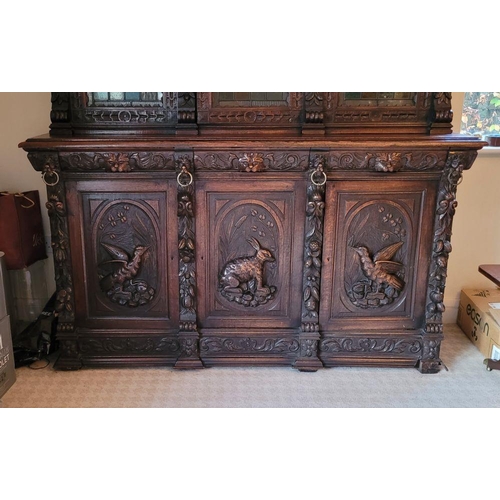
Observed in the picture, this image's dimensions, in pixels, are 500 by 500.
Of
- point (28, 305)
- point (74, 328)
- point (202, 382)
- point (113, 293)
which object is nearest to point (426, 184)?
point (202, 382)

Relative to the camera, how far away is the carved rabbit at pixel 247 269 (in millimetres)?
2408

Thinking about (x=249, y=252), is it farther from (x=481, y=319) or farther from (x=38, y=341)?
(x=481, y=319)

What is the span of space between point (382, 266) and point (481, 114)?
1113 millimetres

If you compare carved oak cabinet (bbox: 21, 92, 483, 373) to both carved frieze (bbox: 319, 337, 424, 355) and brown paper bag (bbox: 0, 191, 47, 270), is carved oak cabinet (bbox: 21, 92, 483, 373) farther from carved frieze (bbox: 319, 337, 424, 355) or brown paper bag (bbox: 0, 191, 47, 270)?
brown paper bag (bbox: 0, 191, 47, 270)

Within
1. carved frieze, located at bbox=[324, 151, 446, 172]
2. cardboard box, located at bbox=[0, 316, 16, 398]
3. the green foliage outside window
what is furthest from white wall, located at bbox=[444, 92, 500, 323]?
cardboard box, located at bbox=[0, 316, 16, 398]

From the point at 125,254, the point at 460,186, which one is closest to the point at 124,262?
the point at 125,254

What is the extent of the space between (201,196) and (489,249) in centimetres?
163

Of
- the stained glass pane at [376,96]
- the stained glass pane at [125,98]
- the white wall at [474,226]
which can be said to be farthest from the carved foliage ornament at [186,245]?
the white wall at [474,226]

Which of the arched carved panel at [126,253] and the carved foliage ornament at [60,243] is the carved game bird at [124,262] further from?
the carved foliage ornament at [60,243]

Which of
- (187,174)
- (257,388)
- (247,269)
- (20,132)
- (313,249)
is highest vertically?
(20,132)

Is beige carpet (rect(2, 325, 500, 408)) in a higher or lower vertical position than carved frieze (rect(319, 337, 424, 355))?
lower

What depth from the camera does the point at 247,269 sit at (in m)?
2.43

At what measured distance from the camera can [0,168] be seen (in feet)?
9.12

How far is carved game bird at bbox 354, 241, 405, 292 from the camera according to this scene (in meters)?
2.41
